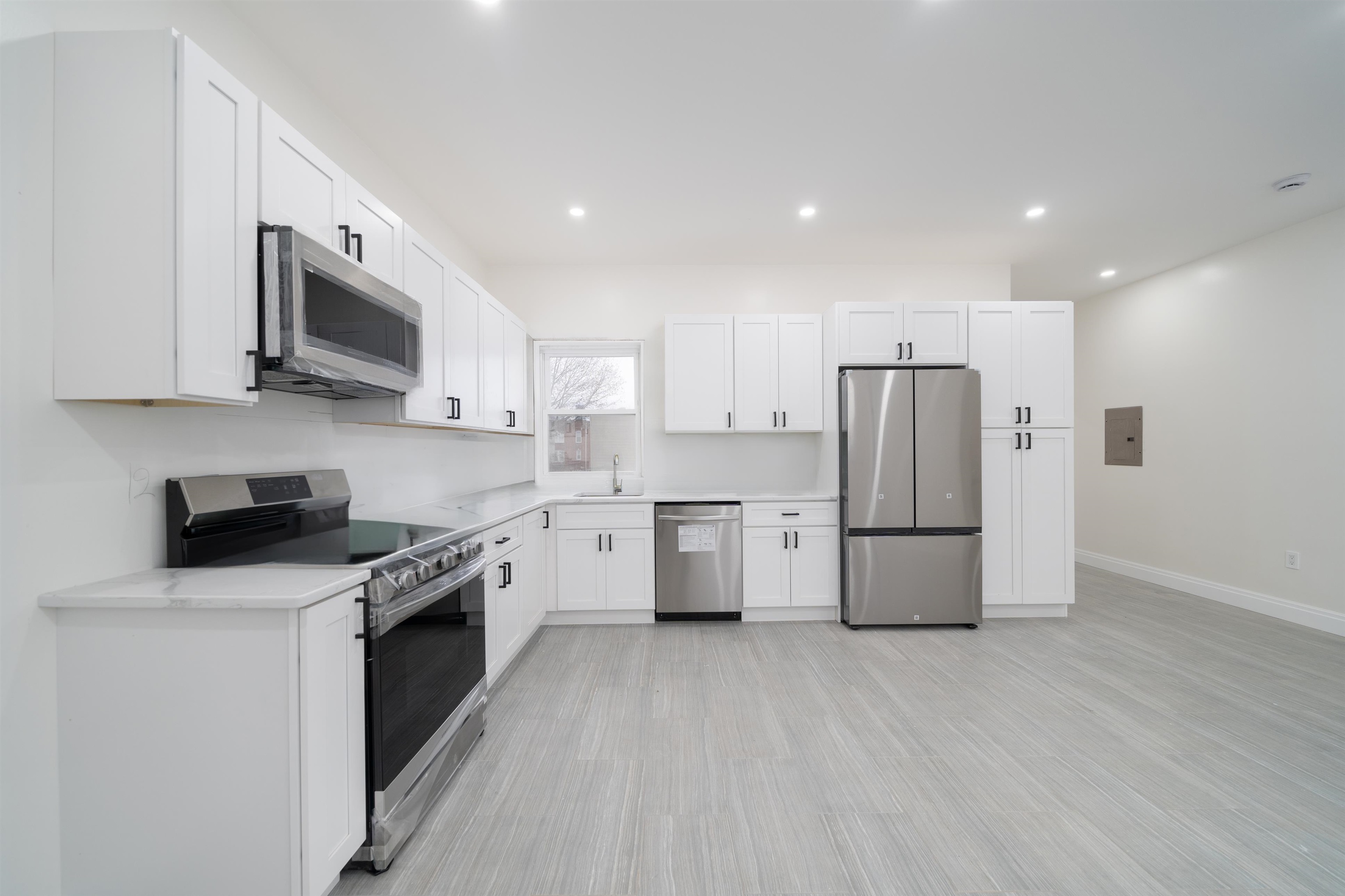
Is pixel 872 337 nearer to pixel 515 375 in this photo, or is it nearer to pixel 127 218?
pixel 515 375

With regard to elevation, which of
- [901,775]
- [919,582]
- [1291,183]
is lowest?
[901,775]

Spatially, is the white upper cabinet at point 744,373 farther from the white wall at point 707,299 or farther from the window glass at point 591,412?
the window glass at point 591,412

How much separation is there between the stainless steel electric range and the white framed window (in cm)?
226

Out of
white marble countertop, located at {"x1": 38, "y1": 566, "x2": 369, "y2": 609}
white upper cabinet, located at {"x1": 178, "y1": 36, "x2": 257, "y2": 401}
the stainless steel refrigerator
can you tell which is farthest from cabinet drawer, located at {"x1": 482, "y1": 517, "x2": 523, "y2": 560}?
the stainless steel refrigerator

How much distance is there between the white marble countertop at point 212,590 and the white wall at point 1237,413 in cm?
576

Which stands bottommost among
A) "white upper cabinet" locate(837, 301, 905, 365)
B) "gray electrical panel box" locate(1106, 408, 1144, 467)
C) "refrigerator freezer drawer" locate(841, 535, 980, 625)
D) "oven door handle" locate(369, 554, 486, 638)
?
"refrigerator freezer drawer" locate(841, 535, 980, 625)

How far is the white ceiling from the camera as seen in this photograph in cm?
186

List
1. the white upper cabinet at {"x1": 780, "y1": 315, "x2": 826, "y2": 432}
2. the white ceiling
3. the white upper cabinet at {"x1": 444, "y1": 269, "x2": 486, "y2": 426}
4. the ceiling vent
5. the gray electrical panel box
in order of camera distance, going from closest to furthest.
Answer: the white ceiling, the white upper cabinet at {"x1": 444, "y1": 269, "x2": 486, "y2": 426}, the ceiling vent, the white upper cabinet at {"x1": 780, "y1": 315, "x2": 826, "y2": 432}, the gray electrical panel box

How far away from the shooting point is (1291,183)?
2971 millimetres

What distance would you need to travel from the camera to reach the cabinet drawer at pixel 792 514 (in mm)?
3680

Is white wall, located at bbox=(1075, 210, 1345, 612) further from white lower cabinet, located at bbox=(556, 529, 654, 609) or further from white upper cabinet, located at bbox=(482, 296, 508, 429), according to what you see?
white upper cabinet, located at bbox=(482, 296, 508, 429)

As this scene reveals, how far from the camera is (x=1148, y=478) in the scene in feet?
15.4

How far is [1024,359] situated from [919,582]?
180 centimetres

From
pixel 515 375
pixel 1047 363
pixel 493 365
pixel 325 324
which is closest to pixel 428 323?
pixel 493 365
